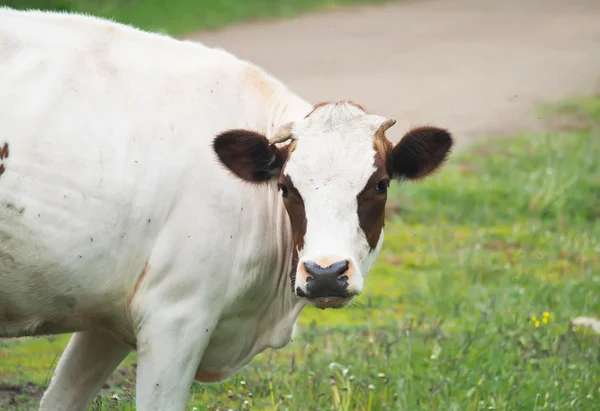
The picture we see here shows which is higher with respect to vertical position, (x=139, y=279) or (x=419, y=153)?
(x=419, y=153)

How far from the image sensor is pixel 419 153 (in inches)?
211

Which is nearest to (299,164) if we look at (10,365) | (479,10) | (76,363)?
(76,363)

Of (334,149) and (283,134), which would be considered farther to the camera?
(283,134)

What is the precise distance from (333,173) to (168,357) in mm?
1032

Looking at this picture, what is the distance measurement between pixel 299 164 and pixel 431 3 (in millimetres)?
16609

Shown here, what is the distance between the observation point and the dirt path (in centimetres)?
1391

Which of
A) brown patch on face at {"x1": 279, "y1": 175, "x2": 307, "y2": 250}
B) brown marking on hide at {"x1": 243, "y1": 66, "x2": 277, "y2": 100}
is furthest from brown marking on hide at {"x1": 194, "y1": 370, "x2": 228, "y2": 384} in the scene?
brown marking on hide at {"x1": 243, "y1": 66, "x2": 277, "y2": 100}

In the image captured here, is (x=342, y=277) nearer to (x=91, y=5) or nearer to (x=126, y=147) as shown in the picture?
(x=126, y=147)

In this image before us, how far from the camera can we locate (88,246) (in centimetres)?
496

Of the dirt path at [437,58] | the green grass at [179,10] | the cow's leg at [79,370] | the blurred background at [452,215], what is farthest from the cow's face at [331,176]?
the green grass at [179,10]

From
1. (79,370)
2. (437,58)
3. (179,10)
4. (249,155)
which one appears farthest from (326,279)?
(179,10)

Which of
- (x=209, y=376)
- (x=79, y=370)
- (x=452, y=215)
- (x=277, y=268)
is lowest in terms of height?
(x=452, y=215)

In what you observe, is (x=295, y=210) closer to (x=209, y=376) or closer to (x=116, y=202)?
(x=116, y=202)

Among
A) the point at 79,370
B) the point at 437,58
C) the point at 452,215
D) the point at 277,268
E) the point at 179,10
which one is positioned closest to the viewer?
the point at 277,268
